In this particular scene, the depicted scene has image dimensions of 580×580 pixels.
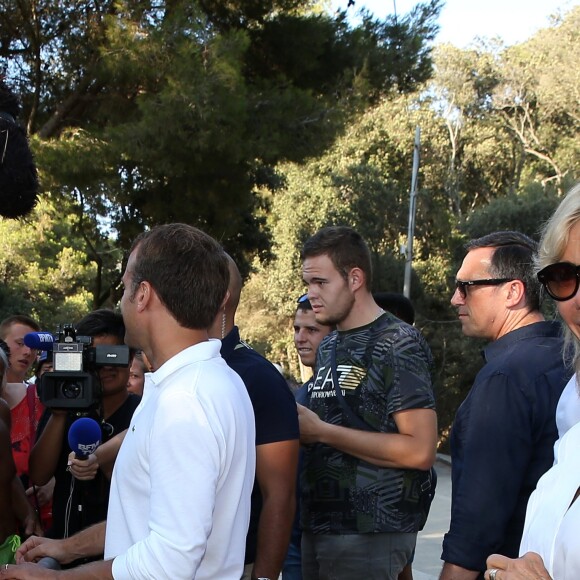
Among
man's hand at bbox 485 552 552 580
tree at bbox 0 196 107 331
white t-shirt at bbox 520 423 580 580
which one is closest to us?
white t-shirt at bbox 520 423 580 580

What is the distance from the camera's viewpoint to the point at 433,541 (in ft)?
28.5

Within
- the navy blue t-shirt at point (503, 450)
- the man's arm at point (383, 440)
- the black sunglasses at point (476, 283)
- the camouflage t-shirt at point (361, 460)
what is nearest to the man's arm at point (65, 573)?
the navy blue t-shirt at point (503, 450)

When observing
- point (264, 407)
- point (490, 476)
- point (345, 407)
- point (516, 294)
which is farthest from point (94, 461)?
point (516, 294)

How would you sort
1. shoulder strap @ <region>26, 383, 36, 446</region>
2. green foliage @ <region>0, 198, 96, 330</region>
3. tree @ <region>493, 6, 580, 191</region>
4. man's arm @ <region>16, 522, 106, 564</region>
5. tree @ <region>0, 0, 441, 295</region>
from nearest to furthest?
man's arm @ <region>16, 522, 106, 564</region>, shoulder strap @ <region>26, 383, 36, 446</region>, tree @ <region>0, 0, 441, 295</region>, green foliage @ <region>0, 198, 96, 330</region>, tree @ <region>493, 6, 580, 191</region>

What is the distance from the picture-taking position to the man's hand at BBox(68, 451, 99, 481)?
3.46m

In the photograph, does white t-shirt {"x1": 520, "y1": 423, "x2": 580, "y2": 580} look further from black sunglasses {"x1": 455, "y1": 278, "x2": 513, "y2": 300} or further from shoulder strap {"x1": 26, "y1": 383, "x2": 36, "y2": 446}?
shoulder strap {"x1": 26, "y1": 383, "x2": 36, "y2": 446}

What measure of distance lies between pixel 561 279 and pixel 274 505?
4.31 feet

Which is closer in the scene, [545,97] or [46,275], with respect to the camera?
[46,275]

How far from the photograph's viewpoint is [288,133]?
12.5 metres

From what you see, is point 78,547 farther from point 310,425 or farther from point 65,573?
point 310,425

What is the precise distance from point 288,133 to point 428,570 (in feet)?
22.9

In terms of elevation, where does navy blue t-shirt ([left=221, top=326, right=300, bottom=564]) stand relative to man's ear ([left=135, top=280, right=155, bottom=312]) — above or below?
below

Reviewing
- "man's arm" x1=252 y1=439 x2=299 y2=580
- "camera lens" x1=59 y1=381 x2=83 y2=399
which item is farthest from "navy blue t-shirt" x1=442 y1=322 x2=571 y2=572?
"camera lens" x1=59 y1=381 x2=83 y2=399

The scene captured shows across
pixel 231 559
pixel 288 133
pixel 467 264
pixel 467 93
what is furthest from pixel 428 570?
pixel 467 93
